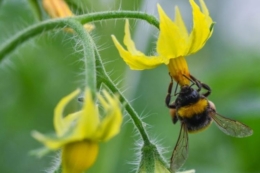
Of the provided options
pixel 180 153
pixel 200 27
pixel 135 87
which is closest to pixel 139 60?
pixel 200 27

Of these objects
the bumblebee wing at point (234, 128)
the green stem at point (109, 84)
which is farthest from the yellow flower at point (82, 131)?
the bumblebee wing at point (234, 128)

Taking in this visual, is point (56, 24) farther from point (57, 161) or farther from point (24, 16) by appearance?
point (24, 16)

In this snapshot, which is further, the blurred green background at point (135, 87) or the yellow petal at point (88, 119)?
the blurred green background at point (135, 87)

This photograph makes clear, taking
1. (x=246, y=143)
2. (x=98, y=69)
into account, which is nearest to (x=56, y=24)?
(x=98, y=69)

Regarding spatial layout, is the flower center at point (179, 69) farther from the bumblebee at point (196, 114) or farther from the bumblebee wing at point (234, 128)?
the bumblebee wing at point (234, 128)

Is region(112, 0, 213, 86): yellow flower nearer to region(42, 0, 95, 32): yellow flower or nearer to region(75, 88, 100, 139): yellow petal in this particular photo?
region(75, 88, 100, 139): yellow petal

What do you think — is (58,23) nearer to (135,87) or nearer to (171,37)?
(171,37)
